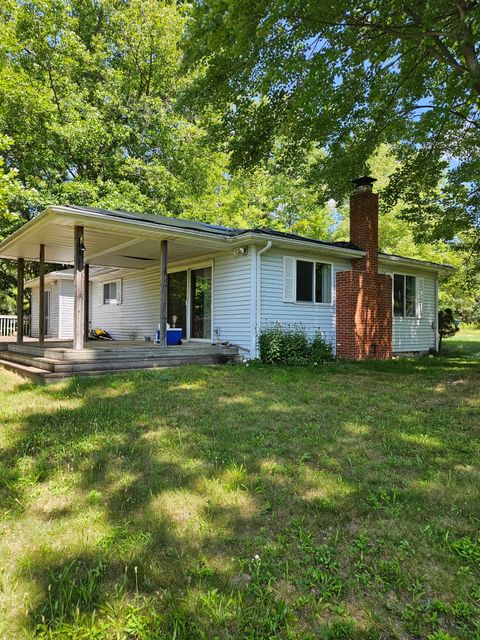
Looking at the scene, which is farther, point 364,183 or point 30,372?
point 364,183

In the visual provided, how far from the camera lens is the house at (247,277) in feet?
27.8

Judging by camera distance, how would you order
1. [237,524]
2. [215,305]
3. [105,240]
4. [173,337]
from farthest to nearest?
1. [215,305]
2. [173,337]
3. [105,240]
4. [237,524]

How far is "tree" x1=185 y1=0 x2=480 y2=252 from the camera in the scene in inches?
234

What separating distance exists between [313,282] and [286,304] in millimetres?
1148

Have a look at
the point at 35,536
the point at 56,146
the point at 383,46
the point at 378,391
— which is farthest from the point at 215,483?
the point at 56,146

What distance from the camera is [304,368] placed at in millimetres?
8531

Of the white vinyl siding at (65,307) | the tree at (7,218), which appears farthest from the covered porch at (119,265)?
the white vinyl siding at (65,307)

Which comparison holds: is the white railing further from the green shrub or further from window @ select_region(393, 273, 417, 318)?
window @ select_region(393, 273, 417, 318)

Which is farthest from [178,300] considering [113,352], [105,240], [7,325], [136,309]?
[7,325]

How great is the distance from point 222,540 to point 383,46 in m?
8.84

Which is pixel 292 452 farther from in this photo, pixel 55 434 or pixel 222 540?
pixel 55 434

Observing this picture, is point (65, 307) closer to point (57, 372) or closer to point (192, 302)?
point (192, 302)

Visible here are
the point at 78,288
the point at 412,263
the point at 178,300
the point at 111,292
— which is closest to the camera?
the point at 78,288

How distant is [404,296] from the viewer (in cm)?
1302
